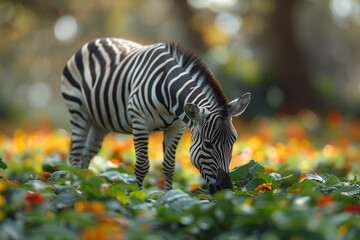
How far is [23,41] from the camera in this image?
23.5m

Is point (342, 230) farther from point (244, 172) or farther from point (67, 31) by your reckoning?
point (67, 31)

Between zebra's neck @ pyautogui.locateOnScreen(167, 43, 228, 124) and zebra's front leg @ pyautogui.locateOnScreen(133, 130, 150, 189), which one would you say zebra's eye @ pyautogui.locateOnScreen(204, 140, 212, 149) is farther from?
zebra's front leg @ pyautogui.locateOnScreen(133, 130, 150, 189)

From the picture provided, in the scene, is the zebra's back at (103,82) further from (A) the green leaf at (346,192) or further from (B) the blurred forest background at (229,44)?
(B) the blurred forest background at (229,44)

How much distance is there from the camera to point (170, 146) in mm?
6246

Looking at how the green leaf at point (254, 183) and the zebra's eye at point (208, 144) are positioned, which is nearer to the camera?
the zebra's eye at point (208, 144)

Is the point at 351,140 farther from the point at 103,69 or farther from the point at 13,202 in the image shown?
the point at 13,202

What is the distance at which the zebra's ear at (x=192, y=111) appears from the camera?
486 cm

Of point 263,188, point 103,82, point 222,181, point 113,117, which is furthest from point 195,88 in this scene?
point 103,82

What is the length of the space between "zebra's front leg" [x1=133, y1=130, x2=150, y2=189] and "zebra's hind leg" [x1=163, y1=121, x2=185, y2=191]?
0.33 m

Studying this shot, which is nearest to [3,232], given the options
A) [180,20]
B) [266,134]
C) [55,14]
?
[266,134]

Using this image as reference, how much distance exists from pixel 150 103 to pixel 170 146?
2.60ft

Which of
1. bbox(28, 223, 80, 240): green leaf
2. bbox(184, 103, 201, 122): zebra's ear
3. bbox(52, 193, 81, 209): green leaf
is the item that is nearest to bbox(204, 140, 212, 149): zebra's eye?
bbox(184, 103, 201, 122): zebra's ear

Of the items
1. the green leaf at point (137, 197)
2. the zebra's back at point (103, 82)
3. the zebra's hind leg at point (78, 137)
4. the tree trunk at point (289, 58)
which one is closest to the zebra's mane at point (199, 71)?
the zebra's back at point (103, 82)

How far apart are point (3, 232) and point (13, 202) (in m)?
0.42
